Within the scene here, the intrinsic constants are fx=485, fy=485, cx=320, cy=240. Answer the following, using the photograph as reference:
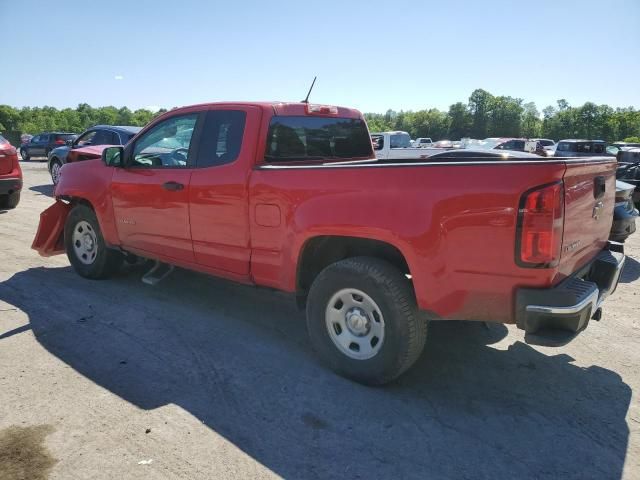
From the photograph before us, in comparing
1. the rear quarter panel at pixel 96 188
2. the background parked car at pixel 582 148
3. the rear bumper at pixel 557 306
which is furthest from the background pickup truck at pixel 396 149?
the background parked car at pixel 582 148

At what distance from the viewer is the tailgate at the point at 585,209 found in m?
2.80

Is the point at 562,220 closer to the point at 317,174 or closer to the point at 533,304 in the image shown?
the point at 533,304

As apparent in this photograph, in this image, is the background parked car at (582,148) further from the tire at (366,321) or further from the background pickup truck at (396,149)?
the tire at (366,321)

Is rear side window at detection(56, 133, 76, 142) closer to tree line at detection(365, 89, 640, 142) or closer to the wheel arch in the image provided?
the wheel arch

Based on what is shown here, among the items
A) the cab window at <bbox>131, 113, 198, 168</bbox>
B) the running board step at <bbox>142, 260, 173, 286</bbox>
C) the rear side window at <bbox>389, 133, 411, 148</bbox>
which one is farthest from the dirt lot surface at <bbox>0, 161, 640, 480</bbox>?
the rear side window at <bbox>389, 133, 411, 148</bbox>

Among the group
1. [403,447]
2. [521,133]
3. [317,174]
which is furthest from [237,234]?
[521,133]

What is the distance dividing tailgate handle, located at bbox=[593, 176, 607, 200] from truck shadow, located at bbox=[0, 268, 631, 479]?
1.35 meters

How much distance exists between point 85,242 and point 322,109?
10.8ft

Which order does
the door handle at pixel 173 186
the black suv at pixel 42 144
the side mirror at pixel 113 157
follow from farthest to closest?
the black suv at pixel 42 144 → the side mirror at pixel 113 157 → the door handle at pixel 173 186

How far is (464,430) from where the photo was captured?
2.89 meters

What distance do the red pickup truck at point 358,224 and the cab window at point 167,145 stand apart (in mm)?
17

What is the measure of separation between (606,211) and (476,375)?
1.56 metres

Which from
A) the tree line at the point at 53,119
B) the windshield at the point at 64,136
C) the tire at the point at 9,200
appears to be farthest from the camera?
the tree line at the point at 53,119

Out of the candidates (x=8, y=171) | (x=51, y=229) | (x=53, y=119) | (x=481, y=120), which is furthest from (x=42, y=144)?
(x=481, y=120)
